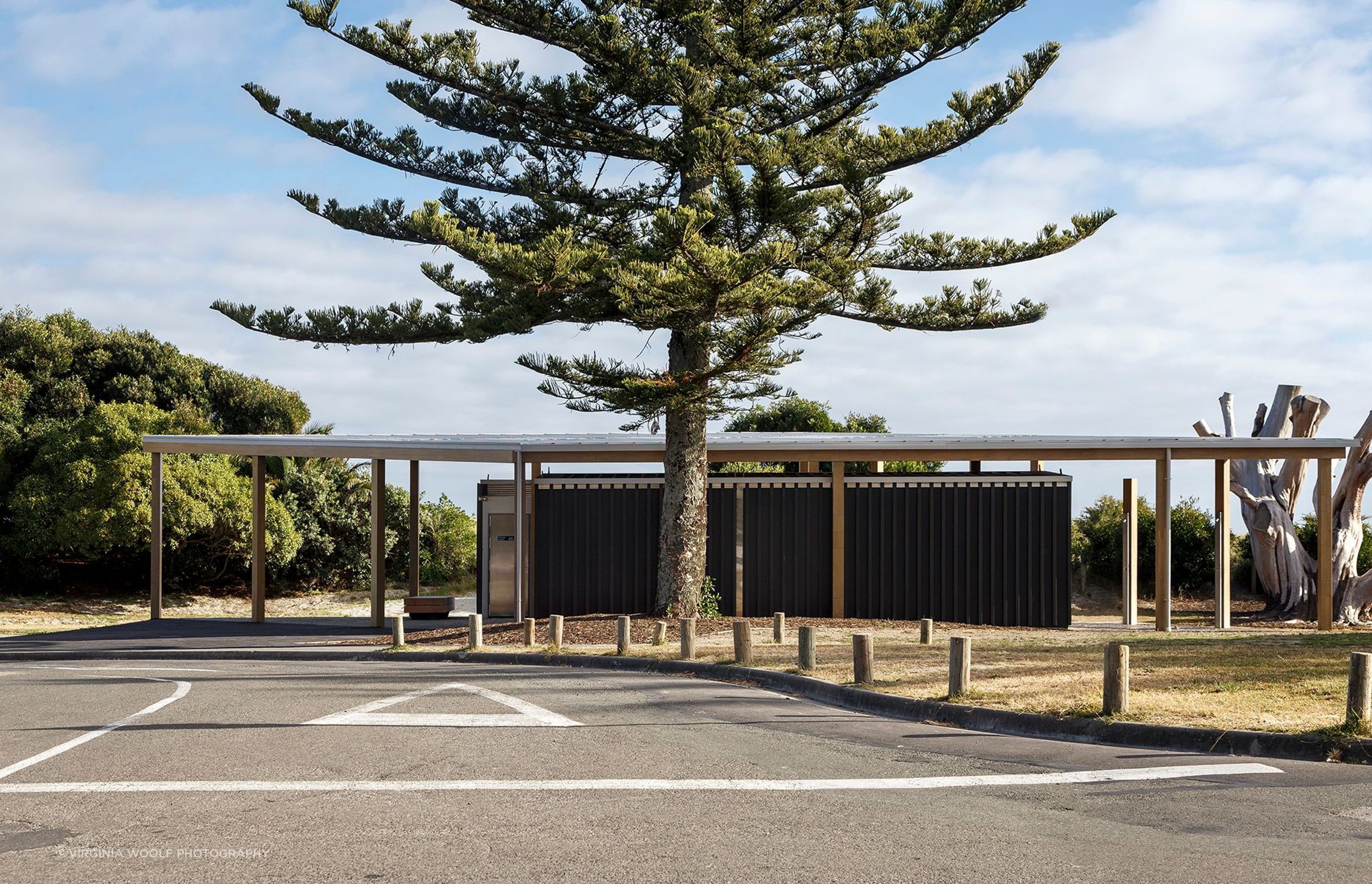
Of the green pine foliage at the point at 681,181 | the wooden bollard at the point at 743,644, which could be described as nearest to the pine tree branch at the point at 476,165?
the green pine foliage at the point at 681,181

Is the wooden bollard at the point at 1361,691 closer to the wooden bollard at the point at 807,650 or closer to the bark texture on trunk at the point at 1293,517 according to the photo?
the wooden bollard at the point at 807,650

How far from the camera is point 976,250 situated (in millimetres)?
19594

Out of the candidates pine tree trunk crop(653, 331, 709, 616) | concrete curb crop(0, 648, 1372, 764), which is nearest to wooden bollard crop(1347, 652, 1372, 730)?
concrete curb crop(0, 648, 1372, 764)

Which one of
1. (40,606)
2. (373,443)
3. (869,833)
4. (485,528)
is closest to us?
(869,833)

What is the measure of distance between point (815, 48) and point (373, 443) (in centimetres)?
1002


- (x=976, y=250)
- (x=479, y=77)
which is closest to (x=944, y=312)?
(x=976, y=250)

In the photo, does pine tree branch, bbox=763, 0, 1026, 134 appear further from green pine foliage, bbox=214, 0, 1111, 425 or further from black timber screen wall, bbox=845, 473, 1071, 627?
black timber screen wall, bbox=845, 473, 1071, 627

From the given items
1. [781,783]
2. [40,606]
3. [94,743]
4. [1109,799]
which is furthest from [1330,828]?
[40,606]

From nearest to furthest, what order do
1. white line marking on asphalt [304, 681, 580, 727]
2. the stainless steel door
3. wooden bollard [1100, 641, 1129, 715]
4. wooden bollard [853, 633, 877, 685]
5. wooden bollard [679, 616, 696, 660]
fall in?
wooden bollard [1100, 641, 1129, 715] → white line marking on asphalt [304, 681, 580, 727] → wooden bollard [853, 633, 877, 685] → wooden bollard [679, 616, 696, 660] → the stainless steel door

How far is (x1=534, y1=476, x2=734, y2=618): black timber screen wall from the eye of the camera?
69.9ft

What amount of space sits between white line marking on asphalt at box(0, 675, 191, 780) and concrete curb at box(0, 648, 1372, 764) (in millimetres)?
3843

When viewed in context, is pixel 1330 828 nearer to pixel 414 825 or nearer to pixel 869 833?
pixel 869 833

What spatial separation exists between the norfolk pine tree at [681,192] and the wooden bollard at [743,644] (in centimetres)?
491

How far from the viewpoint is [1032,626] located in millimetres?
20906
